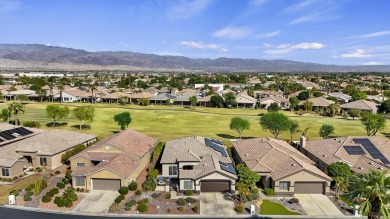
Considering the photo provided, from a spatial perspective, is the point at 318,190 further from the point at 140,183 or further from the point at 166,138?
the point at 166,138

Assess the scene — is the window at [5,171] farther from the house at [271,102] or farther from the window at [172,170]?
the house at [271,102]

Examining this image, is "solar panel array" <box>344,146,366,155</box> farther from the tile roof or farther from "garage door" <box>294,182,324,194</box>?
"garage door" <box>294,182,324,194</box>

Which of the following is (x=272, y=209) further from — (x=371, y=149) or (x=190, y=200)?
(x=371, y=149)

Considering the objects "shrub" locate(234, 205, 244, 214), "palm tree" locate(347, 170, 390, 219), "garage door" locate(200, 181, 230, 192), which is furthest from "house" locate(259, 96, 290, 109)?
"palm tree" locate(347, 170, 390, 219)

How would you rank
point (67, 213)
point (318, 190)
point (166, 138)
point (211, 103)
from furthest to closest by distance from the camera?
1. point (211, 103)
2. point (166, 138)
3. point (318, 190)
4. point (67, 213)

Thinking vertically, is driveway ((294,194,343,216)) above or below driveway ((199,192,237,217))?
below

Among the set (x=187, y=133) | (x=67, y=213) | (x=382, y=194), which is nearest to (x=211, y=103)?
(x=187, y=133)

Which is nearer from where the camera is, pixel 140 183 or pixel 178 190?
pixel 178 190
